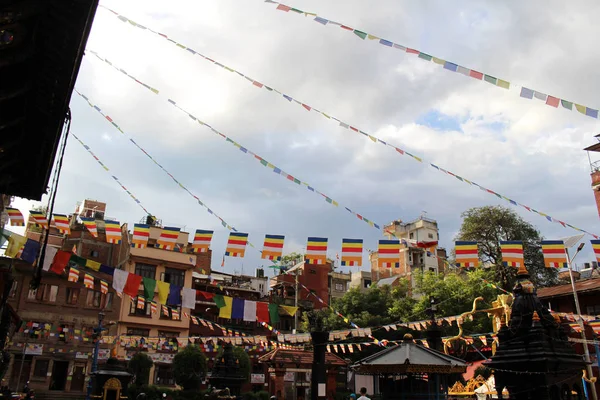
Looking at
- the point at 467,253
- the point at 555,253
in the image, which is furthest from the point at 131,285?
the point at 555,253

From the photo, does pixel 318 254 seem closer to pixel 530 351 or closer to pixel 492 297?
pixel 530 351

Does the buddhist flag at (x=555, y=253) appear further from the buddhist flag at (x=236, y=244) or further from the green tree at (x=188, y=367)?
the green tree at (x=188, y=367)

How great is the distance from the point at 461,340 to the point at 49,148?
1839 cm

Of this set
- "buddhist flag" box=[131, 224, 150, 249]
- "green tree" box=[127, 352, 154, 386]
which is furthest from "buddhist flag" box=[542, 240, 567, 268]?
"green tree" box=[127, 352, 154, 386]

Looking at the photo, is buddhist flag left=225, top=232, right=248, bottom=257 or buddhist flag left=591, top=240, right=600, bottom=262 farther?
buddhist flag left=225, top=232, right=248, bottom=257

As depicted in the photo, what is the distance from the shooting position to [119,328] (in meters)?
39.3

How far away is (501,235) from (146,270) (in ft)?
113

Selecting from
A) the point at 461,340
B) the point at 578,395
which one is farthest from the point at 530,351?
the point at 461,340

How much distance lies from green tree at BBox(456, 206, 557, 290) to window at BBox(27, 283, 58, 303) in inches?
1498

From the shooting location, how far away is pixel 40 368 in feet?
118

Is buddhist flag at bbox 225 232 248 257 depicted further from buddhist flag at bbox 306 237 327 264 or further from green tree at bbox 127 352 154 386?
green tree at bbox 127 352 154 386

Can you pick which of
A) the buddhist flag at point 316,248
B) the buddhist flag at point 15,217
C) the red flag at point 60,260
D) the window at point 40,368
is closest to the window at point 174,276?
the window at point 40,368

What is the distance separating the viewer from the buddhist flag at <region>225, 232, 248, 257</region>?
2344 centimetres

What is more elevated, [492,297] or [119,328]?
[492,297]
